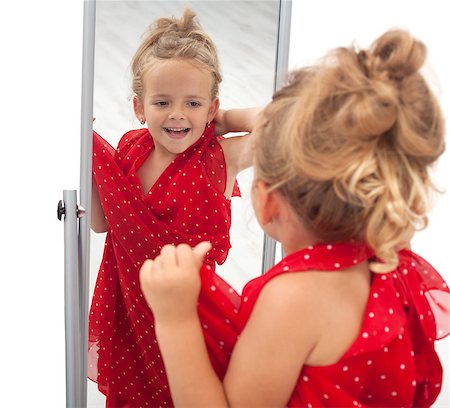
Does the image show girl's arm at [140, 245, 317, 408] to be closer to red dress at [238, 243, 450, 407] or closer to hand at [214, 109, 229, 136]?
red dress at [238, 243, 450, 407]

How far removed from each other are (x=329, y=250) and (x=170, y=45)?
16.4 inches

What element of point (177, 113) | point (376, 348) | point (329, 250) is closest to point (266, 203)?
point (329, 250)

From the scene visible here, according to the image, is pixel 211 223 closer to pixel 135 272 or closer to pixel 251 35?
pixel 135 272

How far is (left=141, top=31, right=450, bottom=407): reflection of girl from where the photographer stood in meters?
0.73

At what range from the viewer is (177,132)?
108cm

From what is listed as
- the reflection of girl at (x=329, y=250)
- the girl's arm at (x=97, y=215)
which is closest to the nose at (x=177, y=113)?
the girl's arm at (x=97, y=215)

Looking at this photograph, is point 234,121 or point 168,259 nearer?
point 168,259

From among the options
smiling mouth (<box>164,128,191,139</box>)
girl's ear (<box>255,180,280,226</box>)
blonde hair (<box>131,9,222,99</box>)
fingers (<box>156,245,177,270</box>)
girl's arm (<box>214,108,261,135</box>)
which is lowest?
fingers (<box>156,245,177,270</box>)

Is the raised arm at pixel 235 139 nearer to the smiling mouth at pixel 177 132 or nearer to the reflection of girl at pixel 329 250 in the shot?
the smiling mouth at pixel 177 132

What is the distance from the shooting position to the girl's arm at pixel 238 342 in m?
0.75

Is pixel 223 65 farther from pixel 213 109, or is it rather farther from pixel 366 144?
pixel 366 144

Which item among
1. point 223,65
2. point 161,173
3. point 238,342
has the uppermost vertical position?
point 223,65

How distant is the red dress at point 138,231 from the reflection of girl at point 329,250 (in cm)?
28

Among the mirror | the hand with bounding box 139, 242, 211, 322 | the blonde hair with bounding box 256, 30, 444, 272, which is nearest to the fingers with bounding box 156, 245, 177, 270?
the hand with bounding box 139, 242, 211, 322
